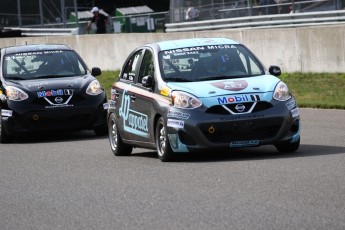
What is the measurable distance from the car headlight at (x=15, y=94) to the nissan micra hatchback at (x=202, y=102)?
12.5 feet

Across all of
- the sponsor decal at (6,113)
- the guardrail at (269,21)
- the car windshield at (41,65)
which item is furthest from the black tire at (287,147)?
the guardrail at (269,21)

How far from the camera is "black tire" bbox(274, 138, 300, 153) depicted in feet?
43.0

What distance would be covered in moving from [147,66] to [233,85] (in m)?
1.62

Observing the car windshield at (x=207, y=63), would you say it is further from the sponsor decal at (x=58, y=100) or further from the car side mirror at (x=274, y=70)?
the sponsor decal at (x=58, y=100)

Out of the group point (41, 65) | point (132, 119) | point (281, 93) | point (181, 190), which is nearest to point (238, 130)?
point (281, 93)

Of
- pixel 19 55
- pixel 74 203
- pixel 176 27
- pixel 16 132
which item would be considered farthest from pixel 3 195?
pixel 176 27

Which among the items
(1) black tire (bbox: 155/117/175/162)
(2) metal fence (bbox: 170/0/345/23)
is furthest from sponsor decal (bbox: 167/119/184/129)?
(2) metal fence (bbox: 170/0/345/23)

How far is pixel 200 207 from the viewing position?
9.16 metres

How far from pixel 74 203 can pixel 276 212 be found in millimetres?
2156

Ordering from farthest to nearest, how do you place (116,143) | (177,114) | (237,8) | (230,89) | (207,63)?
(237,8) < (116,143) < (207,63) < (230,89) < (177,114)

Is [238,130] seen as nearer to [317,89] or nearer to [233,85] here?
[233,85]

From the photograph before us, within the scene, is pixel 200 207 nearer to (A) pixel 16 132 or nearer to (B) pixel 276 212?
(B) pixel 276 212

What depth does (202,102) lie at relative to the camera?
1274 cm

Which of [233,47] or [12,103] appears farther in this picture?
[12,103]
